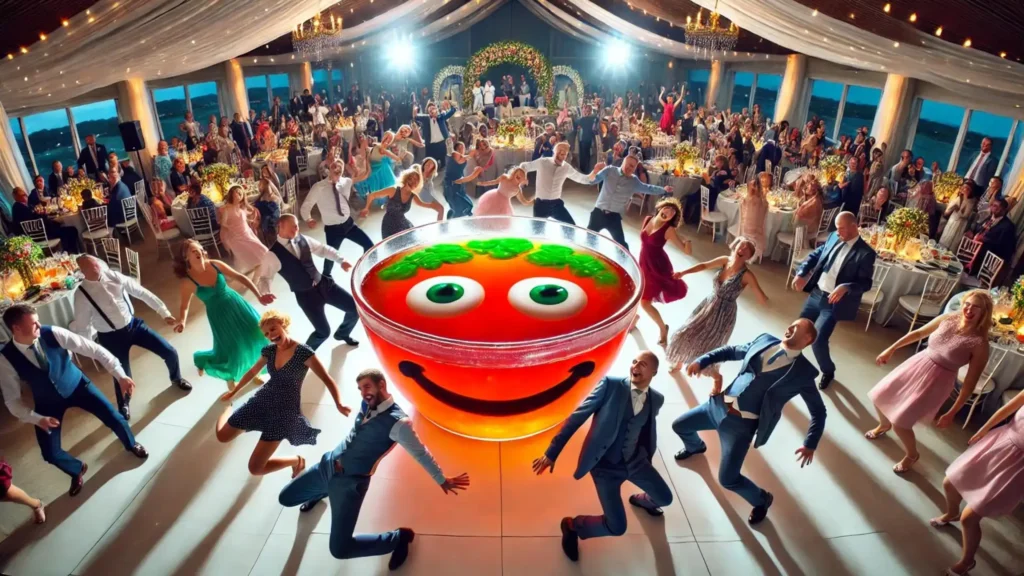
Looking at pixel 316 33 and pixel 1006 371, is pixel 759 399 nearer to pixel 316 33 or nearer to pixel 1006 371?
pixel 1006 371

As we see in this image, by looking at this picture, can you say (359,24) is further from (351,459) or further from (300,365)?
(351,459)

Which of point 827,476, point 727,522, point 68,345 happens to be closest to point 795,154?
point 827,476

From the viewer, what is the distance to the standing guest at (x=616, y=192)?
5578 millimetres

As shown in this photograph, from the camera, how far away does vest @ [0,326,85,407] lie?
314 cm

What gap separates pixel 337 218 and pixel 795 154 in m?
8.64

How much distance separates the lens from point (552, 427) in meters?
3.97

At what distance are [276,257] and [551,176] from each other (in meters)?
3.01

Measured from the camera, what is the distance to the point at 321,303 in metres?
4.63

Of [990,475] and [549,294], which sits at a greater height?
[549,294]

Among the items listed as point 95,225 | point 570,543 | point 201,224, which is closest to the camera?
point 570,543

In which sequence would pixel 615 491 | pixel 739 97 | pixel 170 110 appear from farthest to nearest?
pixel 170 110 → pixel 739 97 → pixel 615 491

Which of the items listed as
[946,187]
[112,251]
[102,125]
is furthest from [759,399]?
[102,125]

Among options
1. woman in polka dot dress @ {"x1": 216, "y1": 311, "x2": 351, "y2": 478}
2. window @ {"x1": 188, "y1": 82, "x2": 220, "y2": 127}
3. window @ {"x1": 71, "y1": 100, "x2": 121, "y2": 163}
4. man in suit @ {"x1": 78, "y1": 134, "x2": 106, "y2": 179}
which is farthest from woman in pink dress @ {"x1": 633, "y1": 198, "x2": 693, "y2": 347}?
window @ {"x1": 188, "y1": 82, "x2": 220, "y2": 127}

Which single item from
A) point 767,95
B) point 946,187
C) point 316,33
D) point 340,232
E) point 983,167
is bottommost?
point 340,232
